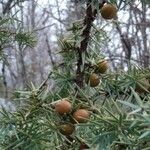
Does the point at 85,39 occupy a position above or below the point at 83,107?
above

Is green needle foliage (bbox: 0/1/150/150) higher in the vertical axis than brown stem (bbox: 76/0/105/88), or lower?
lower

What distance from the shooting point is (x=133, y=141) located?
64cm

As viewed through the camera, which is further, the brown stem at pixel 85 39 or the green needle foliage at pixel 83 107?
the brown stem at pixel 85 39

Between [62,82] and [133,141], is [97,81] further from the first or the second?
[133,141]

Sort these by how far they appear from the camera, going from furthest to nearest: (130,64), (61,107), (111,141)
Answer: (130,64), (61,107), (111,141)

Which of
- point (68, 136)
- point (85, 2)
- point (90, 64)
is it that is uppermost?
point (85, 2)

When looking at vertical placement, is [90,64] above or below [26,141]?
above

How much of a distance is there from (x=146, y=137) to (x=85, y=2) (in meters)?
0.50

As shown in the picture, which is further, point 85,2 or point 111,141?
point 85,2

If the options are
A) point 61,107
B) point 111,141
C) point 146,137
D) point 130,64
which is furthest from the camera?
point 130,64

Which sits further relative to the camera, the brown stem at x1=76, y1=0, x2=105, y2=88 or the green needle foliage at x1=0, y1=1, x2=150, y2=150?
the brown stem at x1=76, y1=0, x2=105, y2=88

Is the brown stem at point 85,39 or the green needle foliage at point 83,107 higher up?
the brown stem at point 85,39

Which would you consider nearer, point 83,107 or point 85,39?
point 83,107

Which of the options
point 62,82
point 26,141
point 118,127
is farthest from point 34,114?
point 118,127
